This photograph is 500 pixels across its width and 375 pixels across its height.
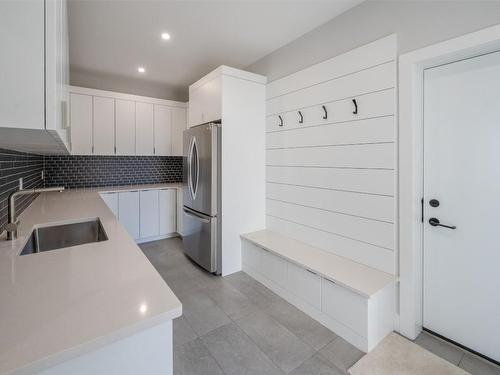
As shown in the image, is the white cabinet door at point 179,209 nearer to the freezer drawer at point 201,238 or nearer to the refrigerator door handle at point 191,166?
the freezer drawer at point 201,238

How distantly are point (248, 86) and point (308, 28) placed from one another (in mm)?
855

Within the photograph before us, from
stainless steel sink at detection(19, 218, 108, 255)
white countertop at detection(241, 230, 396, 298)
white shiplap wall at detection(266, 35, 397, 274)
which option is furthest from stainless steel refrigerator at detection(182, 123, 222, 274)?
stainless steel sink at detection(19, 218, 108, 255)

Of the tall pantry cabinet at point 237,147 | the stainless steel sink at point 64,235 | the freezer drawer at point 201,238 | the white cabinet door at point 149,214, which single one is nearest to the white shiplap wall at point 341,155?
the tall pantry cabinet at point 237,147

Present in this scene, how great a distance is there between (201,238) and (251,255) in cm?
64

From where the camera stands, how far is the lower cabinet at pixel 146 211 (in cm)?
371

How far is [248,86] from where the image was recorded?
296 centimetres

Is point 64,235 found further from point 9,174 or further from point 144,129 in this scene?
point 144,129

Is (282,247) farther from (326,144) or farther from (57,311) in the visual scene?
(57,311)

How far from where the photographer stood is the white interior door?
63.1 inches

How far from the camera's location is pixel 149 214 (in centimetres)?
397

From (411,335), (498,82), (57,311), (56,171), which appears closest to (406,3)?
(498,82)

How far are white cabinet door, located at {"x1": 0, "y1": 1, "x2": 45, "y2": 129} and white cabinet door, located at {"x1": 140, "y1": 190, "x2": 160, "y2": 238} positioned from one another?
341 cm

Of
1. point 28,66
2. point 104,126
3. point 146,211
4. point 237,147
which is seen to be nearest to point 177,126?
point 104,126

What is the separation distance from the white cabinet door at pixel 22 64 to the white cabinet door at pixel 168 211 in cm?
352
